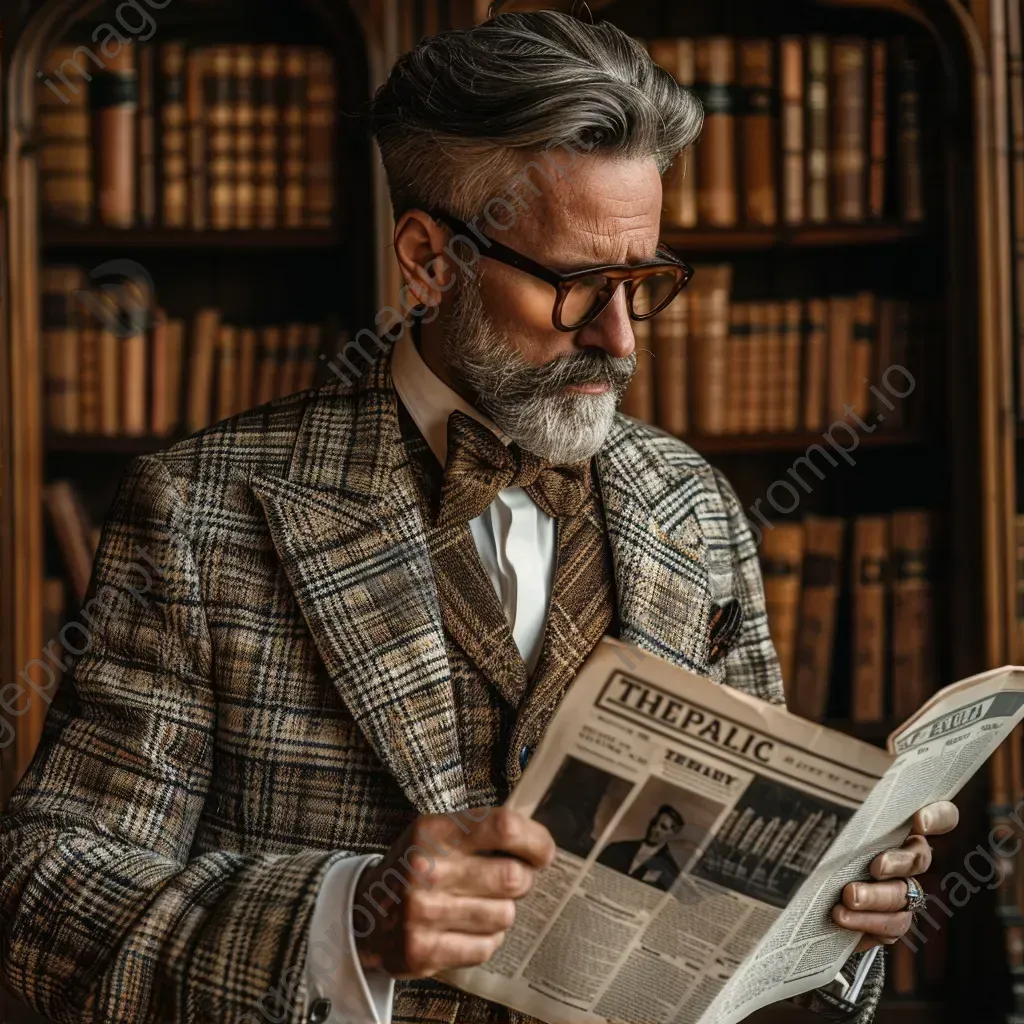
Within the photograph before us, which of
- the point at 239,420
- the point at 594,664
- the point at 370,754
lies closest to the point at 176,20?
the point at 239,420

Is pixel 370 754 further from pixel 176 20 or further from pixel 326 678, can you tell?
pixel 176 20

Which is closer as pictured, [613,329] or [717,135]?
[613,329]

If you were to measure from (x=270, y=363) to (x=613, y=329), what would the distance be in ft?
3.69

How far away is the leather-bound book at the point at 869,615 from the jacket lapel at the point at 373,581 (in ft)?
3.99

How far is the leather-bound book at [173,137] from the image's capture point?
2.02 meters

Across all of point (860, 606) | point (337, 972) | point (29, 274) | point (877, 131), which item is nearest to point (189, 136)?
Result: point (29, 274)

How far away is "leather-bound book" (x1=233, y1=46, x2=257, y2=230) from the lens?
2.02 m

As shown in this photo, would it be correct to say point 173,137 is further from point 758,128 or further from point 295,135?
point 758,128

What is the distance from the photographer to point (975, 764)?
0.99 metres

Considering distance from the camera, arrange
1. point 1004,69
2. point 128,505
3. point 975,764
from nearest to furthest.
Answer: point 975,764 < point 128,505 < point 1004,69

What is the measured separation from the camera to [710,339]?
6.88ft

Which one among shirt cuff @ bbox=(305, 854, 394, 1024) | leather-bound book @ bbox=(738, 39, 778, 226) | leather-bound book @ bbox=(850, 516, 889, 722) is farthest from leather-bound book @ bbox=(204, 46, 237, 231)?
shirt cuff @ bbox=(305, 854, 394, 1024)

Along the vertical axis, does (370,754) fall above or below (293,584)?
below

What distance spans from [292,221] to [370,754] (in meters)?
1.25
